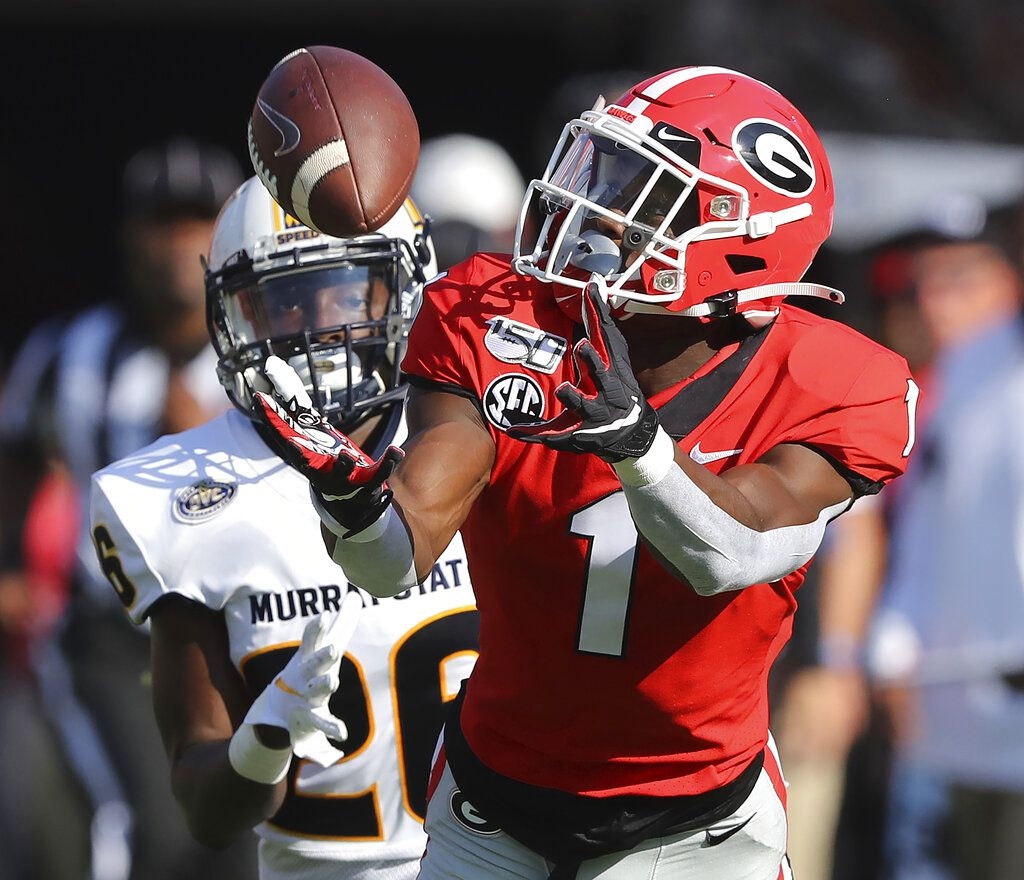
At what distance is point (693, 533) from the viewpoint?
226 cm

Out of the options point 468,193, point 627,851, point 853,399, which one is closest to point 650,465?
point 853,399

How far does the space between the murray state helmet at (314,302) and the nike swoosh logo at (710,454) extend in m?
0.70

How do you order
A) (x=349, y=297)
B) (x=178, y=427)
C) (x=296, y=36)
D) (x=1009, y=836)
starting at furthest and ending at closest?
(x=296, y=36)
(x=178, y=427)
(x=1009, y=836)
(x=349, y=297)

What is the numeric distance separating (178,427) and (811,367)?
120 inches

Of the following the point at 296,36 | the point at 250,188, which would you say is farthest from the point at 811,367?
the point at 296,36

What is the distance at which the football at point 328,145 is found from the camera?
2.67 metres

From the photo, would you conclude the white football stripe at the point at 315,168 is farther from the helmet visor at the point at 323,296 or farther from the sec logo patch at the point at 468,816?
the sec logo patch at the point at 468,816

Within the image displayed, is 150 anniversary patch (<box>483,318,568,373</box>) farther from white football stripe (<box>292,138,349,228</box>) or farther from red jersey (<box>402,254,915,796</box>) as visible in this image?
white football stripe (<box>292,138,349,228</box>)

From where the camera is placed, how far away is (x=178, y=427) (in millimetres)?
5258

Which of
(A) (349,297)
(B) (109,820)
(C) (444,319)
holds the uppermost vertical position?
(C) (444,319)

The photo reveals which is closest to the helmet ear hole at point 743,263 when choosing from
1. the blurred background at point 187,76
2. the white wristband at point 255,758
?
the white wristband at point 255,758

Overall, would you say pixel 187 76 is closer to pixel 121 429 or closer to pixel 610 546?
pixel 121 429

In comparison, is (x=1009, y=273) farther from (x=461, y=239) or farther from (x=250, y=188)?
(x=250, y=188)

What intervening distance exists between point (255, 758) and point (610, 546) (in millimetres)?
702
